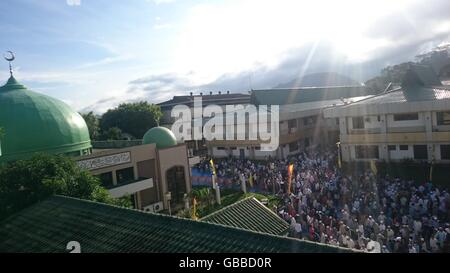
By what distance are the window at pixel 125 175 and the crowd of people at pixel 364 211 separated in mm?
7028

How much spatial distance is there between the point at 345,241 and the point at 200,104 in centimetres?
5714

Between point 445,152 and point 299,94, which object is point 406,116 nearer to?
point 445,152

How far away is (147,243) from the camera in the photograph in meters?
7.97

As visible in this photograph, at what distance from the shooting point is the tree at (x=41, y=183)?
43.1 ft

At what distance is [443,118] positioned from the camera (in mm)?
25188

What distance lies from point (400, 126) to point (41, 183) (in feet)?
75.0

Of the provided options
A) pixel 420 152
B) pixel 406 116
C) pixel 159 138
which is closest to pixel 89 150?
pixel 159 138

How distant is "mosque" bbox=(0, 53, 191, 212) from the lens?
1977cm

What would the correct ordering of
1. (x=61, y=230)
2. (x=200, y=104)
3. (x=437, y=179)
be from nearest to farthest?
(x=61, y=230) < (x=437, y=179) < (x=200, y=104)

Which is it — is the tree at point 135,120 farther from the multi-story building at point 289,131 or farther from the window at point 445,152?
the window at point 445,152

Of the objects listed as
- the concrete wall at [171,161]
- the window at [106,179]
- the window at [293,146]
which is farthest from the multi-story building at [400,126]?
the window at [106,179]

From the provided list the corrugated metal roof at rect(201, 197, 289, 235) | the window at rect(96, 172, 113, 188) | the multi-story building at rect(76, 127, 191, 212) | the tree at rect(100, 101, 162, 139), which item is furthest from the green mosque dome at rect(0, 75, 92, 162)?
the tree at rect(100, 101, 162, 139)

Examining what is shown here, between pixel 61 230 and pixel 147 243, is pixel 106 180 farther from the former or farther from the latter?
pixel 147 243
